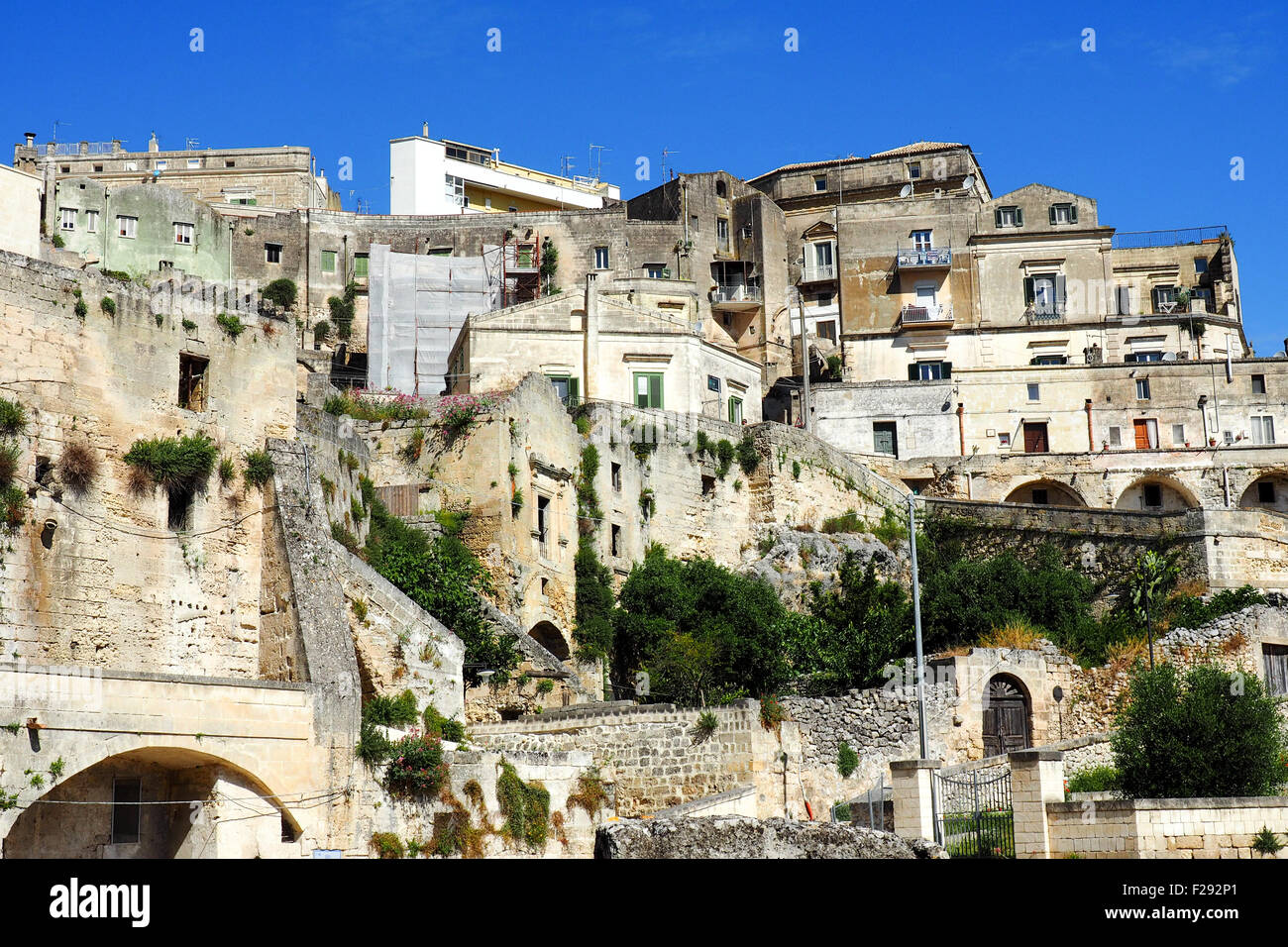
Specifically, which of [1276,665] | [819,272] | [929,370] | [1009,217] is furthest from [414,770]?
[1009,217]

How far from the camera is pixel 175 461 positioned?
2639cm

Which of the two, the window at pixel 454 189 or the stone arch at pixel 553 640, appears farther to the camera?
the window at pixel 454 189

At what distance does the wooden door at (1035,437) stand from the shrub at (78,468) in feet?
110

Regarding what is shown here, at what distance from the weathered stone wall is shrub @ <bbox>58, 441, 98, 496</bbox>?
0.09m

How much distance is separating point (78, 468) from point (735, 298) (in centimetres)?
3524

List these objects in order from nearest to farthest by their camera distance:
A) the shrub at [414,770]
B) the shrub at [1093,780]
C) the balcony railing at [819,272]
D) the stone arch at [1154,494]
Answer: the shrub at [414,770] → the shrub at [1093,780] → the stone arch at [1154,494] → the balcony railing at [819,272]

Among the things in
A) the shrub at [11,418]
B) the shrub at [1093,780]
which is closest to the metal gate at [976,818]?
the shrub at [1093,780]

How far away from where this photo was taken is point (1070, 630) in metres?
35.7

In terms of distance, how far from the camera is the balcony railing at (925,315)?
178 feet

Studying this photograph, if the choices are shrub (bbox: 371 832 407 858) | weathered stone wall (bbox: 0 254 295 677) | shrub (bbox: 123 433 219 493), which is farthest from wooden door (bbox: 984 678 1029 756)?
shrub (bbox: 123 433 219 493)

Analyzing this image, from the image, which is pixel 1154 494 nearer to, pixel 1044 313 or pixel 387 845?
pixel 1044 313

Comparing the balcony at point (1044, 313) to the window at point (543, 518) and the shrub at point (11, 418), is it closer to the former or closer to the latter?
the window at point (543, 518)
